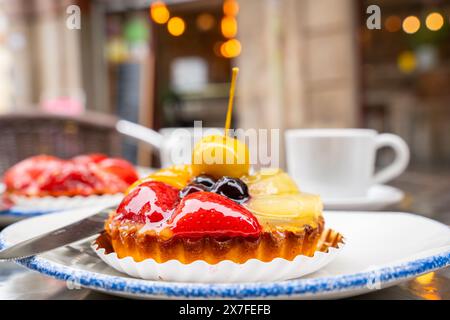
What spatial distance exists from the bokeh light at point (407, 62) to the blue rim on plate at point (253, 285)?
7.15m

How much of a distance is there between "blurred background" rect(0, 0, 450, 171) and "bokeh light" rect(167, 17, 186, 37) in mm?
35

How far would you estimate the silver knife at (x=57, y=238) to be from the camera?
53cm

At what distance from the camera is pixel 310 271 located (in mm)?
544

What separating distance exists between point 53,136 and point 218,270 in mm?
1749

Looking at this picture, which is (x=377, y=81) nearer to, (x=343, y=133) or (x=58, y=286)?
(x=343, y=133)

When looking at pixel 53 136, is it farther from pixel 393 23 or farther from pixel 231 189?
pixel 393 23

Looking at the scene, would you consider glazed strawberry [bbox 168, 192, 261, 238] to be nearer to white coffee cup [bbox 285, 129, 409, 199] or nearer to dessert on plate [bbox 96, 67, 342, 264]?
dessert on plate [bbox 96, 67, 342, 264]

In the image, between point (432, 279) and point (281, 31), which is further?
point (281, 31)

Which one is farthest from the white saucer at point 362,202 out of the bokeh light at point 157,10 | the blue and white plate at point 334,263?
the bokeh light at point 157,10

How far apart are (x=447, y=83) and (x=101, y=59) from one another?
14.5ft

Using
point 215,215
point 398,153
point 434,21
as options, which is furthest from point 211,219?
point 434,21

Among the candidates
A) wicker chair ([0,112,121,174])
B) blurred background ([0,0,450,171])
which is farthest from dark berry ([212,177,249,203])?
blurred background ([0,0,450,171])
